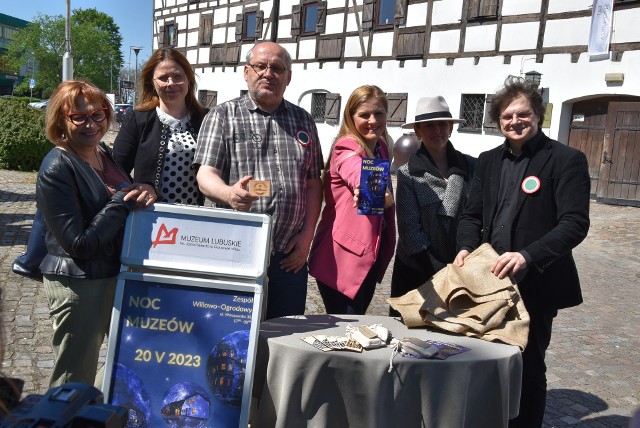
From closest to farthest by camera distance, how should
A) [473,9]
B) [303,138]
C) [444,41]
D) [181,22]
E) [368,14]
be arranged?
[303,138] < [473,9] < [444,41] < [368,14] < [181,22]

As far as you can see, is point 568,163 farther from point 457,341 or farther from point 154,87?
point 154,87

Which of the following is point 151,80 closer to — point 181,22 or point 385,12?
point 385,12

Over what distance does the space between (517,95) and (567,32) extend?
466 inches

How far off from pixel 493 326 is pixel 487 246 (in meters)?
0.37

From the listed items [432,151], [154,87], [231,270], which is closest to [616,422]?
[432,151]

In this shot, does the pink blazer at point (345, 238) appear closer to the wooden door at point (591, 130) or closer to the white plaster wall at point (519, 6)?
the wooden door at point (591, 130)

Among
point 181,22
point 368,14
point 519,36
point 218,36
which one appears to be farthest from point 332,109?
point 181,22

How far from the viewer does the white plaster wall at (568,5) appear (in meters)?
12.9

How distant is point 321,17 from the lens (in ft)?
64.2

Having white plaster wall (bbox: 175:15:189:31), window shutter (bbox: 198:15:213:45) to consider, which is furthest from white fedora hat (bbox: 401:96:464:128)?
white plaster wall (bbox: 175:15:189:31)

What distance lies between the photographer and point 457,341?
2.62m

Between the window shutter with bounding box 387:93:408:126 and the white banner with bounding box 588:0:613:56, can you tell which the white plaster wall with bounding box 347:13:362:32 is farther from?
the white banner with bounding box 588:0:613:56

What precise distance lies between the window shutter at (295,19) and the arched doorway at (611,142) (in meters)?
9.98

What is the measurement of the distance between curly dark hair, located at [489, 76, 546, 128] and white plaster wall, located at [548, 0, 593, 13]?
1153 centimetres
